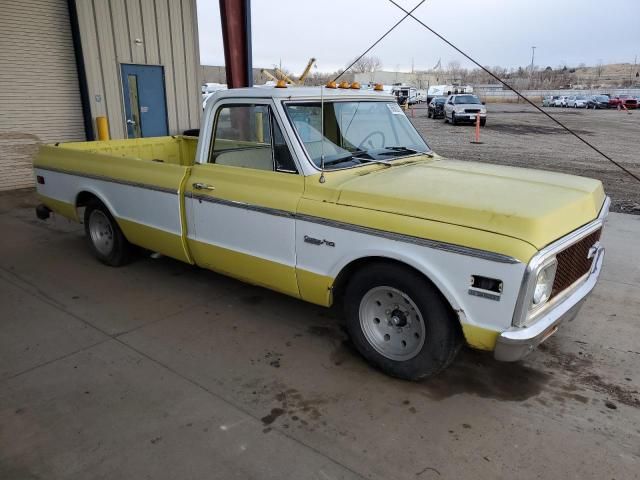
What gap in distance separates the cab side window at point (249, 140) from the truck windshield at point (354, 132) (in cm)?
18

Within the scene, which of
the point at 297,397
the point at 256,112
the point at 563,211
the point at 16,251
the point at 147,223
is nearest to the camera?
the point at 563,211

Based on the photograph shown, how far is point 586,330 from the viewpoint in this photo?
416 cm

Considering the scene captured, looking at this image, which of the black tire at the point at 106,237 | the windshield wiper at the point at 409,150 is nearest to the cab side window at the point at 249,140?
the windshield wiper at the point at 409,150

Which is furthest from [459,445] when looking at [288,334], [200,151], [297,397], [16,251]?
[16,251]

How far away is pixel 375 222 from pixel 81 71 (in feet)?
31.0

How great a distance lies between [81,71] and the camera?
1028 cm

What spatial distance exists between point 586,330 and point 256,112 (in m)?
3.25

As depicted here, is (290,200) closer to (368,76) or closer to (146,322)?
(146,322)

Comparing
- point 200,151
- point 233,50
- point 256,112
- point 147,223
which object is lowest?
point 147,223

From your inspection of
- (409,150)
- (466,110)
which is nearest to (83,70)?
(409,150)

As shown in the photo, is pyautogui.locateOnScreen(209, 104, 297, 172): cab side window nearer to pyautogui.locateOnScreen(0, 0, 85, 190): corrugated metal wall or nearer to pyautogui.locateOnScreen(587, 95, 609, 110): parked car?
pyautogui.locateOnScreen(0, 0, 85, 190): corrugated metal wall

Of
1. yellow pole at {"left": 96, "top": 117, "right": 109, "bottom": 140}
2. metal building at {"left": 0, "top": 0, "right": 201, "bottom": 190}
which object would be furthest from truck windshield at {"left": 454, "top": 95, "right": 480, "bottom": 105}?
yellow pole at {"left": 96, "top": 117, "right": 109, "bottom": 140}

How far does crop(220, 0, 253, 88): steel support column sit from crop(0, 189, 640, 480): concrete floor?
4.87 m

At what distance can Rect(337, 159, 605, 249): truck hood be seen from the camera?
2.78m
